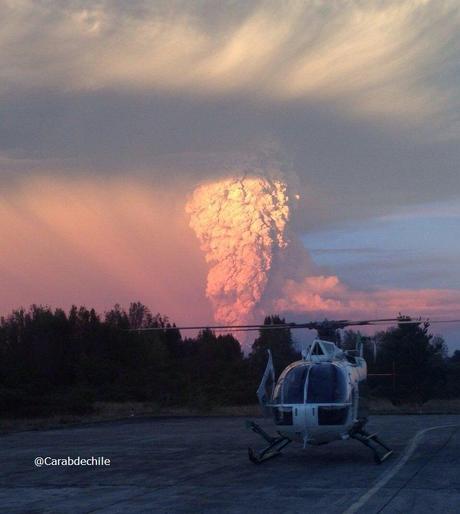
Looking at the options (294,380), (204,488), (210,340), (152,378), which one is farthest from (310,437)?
(210,340)

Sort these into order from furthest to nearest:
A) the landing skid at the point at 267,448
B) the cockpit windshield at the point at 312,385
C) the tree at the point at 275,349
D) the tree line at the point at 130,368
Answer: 1. the tree at the point at 275,349
2. the tree line at the point at 130,368
3. the cockpit windshield at the point at 312,385
4. the landing skid at the point at 267,448

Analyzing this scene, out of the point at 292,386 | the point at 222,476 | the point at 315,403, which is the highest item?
the point at 292,386

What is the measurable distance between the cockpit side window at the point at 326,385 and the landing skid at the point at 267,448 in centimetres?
127

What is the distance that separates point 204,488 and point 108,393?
141ft

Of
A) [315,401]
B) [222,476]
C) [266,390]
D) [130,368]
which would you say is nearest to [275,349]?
[130,368]

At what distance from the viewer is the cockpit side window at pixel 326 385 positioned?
689 inches

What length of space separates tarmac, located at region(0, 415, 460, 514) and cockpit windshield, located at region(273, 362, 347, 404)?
1.44 metres

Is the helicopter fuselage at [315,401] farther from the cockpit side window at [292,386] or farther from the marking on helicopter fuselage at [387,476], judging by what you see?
the marking on helicopter fuselage at [387,476]

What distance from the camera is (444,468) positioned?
1617 cm

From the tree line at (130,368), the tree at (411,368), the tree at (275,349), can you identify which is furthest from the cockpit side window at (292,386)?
the tree at (275,349)

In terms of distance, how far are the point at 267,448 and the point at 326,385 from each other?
2076mm

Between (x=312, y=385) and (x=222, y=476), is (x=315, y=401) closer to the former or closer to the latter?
(x=312, y=385)

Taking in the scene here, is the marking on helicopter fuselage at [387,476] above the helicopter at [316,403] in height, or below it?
below

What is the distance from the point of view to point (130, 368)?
62.7m
